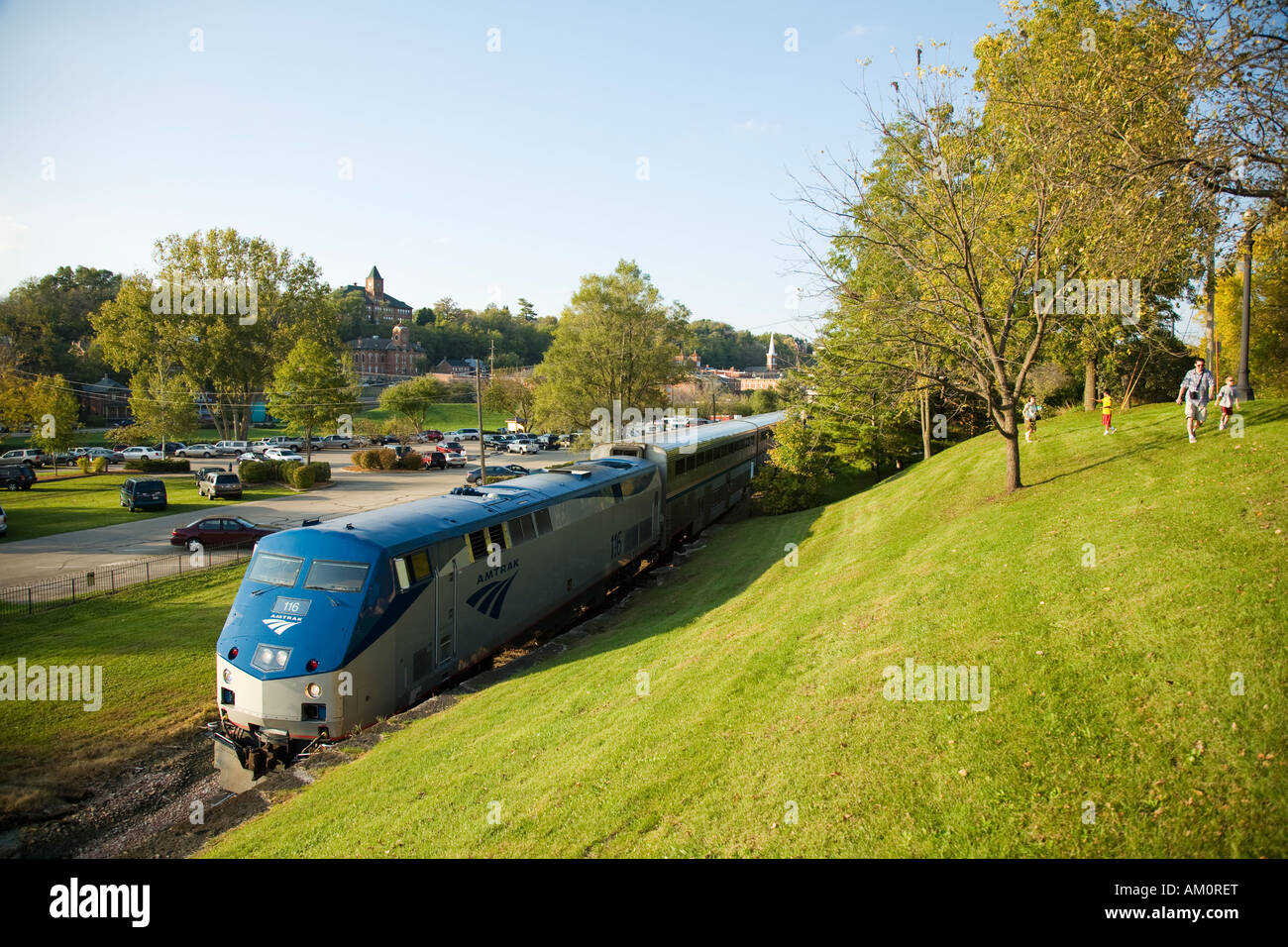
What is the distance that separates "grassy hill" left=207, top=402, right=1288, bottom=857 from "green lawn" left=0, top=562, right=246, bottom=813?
5.03 m

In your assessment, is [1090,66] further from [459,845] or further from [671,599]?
[459,845]

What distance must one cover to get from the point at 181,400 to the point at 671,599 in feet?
183

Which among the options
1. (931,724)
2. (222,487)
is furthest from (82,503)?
(931,724)

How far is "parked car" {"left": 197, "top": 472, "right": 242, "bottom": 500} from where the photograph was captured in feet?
128

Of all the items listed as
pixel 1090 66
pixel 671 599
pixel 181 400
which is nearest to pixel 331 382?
pixel 181 400

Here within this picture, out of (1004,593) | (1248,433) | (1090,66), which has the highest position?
(1090,66)

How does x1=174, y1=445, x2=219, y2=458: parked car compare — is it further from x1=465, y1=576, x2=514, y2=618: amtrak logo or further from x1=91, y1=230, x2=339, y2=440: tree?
x1=465, y1=576, x2=514, y2=618: amtrak logo

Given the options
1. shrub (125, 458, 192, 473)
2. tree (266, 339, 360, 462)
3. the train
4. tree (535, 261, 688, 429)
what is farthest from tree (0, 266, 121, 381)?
the train

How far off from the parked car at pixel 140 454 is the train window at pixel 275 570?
171 feet

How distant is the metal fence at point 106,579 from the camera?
18.2 metres

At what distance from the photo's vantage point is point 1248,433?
14.7 metres

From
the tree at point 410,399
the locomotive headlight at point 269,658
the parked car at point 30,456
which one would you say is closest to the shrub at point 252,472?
the parked car at point 30,456

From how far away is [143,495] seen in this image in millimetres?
34094

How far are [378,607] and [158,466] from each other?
168ft
